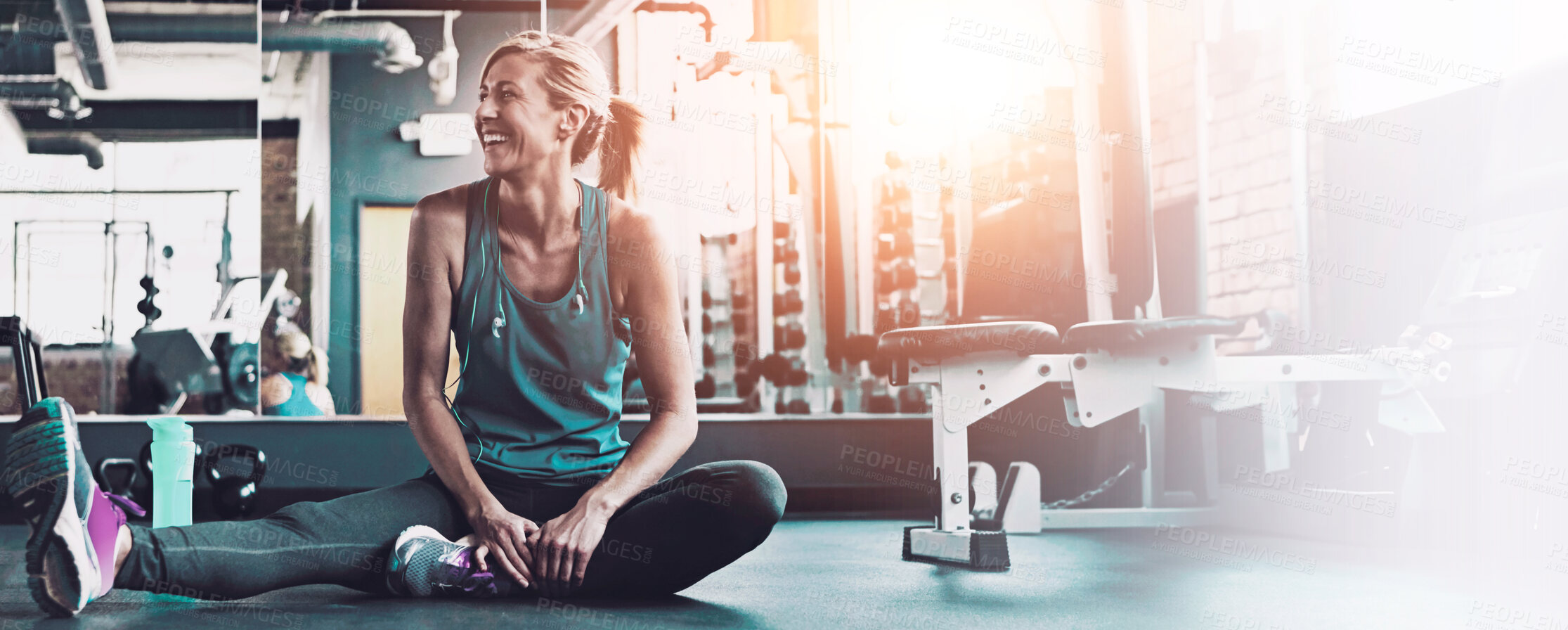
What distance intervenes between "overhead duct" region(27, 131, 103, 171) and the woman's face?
2.61 meters

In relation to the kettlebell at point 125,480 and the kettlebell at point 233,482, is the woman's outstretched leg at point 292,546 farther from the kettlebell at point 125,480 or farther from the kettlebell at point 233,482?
the kettlebell at point 125,480

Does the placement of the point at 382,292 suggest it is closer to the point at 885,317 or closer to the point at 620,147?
the point at 885,317

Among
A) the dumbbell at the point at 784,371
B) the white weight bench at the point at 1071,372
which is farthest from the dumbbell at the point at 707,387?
the white weight bench at the point at 1071,372

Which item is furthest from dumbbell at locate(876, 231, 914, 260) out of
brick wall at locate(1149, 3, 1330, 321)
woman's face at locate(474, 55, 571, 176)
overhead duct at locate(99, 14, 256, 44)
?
overhead duct at locate(99, 14, 256, 44)

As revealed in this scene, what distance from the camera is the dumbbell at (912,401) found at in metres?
3.42

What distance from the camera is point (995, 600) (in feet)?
5.41

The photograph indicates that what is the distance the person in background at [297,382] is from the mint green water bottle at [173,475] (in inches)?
55.5

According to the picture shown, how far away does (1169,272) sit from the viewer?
10.7 feet

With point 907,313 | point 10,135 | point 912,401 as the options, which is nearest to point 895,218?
point 907,313

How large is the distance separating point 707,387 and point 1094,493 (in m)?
1.27

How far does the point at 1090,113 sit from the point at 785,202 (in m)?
1.01

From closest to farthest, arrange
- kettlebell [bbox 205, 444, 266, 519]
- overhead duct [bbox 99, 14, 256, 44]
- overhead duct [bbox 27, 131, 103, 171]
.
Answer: kettlebell [bbox 205, 444, 266, 519] → overhead duct [bbox 27, 131, 103, 171] → overhead duct [bbox 99, 14, 256, 44]

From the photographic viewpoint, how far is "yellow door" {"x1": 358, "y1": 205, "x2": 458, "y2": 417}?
336cm

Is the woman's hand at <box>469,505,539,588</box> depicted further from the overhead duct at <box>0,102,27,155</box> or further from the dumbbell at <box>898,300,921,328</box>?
the overhead duct at <box>0,102,27,155</box>
